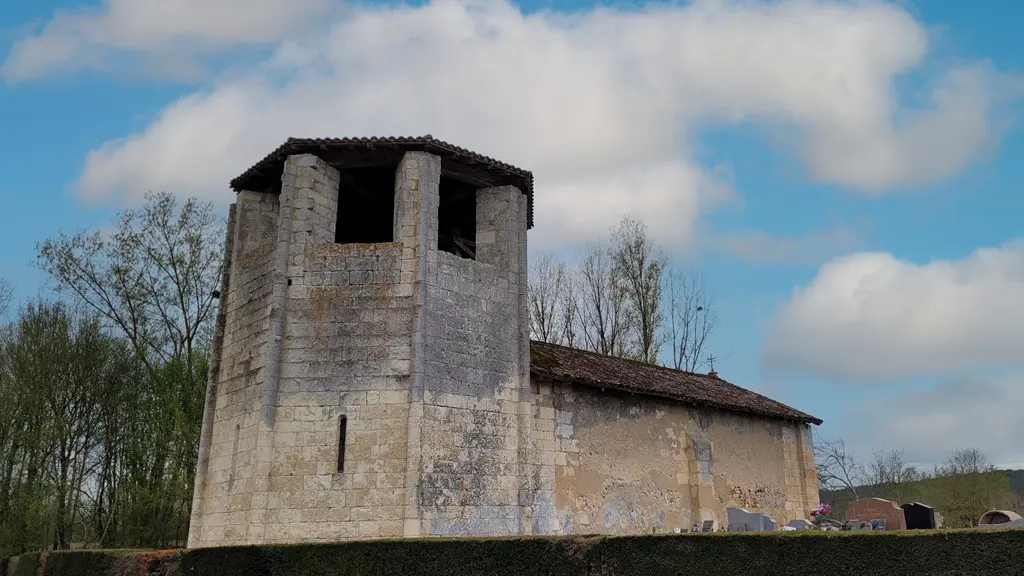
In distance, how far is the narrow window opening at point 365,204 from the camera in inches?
560

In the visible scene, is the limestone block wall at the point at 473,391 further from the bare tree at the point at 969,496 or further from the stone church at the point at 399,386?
the bare tree at the point at 969,496

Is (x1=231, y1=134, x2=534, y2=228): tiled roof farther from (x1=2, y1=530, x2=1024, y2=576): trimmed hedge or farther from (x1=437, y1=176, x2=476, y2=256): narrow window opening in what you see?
(x1=2, y1=530, x2=1024, y2=576): trimmed hedge

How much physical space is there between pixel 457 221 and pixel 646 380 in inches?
190

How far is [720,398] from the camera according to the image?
1702cm

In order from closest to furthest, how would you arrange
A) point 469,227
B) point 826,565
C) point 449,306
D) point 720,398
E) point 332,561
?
point 826,565 < point 332,561 < point 449,306 < point 469,227 < point 720,398

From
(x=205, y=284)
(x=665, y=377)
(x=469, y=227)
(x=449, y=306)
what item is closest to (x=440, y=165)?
(x=449, y=306)

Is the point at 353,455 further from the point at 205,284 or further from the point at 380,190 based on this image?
the point at 205,284

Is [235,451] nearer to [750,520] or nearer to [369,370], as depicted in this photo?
[369,370]

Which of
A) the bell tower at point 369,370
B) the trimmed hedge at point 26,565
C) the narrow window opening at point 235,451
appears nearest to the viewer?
the bell tower at point 369,370

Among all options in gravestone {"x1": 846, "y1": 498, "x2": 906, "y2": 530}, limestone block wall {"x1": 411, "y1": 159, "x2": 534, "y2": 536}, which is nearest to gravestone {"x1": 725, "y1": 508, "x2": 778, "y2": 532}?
gravestone {"x1": 846, "y1": 498, "x2": 906, "y2": 530}

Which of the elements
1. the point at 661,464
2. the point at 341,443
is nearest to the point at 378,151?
the point at 341,443

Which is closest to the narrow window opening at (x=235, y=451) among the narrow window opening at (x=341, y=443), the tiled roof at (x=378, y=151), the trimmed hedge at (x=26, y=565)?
the narrow window opening at (x=341, y=443)

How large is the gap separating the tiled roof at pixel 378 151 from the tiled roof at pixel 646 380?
305 cm

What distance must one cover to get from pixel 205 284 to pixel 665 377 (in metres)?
14.9
